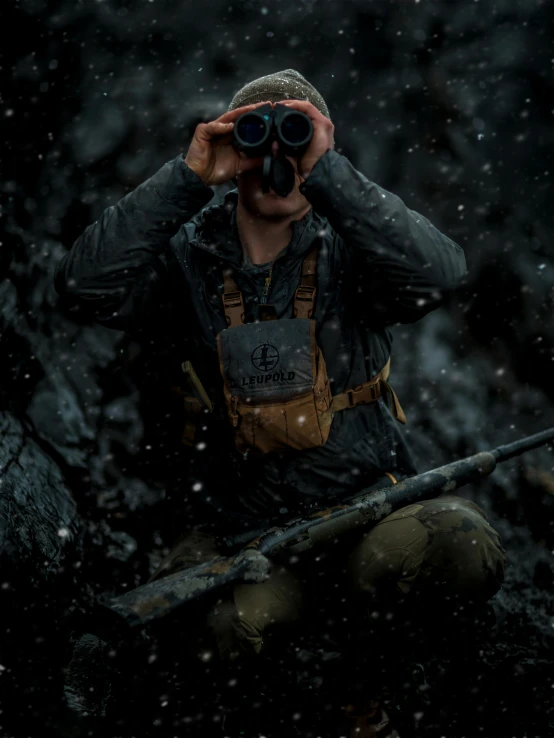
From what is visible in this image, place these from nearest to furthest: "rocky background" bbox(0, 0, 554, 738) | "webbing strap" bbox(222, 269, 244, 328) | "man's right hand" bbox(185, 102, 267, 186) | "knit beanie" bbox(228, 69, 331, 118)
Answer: "man's right hand" bbox(185, 102, 267, 186), "webbing strap" bbox(222, 269, 244, 328), "knit beanie" bbox(228, 69, 331, 118), "rocky background" bbox(0, 0, 554, 738)

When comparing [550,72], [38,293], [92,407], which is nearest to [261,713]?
[92,407]

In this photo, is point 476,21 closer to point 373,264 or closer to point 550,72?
point 550,72

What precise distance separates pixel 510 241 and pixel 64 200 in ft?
8.95

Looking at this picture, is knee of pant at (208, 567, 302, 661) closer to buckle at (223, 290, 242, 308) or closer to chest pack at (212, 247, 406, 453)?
chest pack at (212, 247, 406, 453)

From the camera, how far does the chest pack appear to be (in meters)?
2.77

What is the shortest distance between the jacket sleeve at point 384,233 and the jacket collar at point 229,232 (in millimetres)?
193

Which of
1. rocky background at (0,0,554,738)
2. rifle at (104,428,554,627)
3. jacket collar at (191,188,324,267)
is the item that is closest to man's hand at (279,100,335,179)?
jacket collar at (191,188,324,267)

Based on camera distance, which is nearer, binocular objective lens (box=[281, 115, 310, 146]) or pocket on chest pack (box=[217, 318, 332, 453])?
binocular objective lens (box=[281, 115, 310, 146])

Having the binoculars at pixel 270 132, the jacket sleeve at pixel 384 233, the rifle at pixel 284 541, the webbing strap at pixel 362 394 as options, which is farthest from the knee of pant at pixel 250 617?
the binoculars at pixel 270 132

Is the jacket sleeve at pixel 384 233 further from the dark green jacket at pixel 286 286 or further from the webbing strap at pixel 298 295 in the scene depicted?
the webbing strap at pixel 298 295

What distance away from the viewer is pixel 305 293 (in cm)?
284

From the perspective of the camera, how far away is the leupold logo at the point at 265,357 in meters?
2.77

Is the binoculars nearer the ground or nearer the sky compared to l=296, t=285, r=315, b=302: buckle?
nearer the sky

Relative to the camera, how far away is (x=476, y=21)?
4.93m
